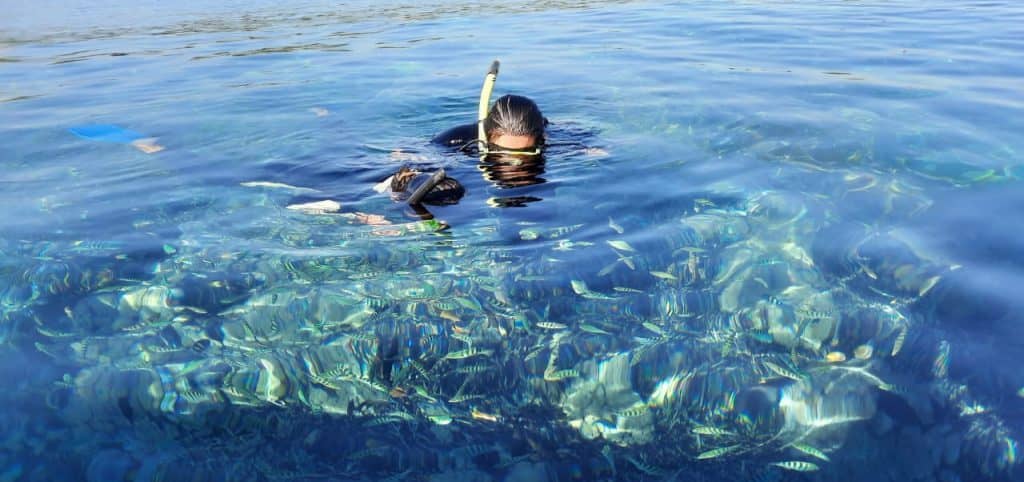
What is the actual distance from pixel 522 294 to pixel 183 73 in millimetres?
7991

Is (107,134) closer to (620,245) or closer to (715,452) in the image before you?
(620,245)

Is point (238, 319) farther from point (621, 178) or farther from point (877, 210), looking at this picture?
point (877, 210)

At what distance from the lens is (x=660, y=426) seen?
267 cm

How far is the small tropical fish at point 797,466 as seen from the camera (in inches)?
96.0

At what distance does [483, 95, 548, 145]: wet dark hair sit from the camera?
5438mm

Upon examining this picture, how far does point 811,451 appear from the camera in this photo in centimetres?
A: 251

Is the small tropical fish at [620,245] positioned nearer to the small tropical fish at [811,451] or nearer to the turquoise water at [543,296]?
the turquoise water at [543,296]

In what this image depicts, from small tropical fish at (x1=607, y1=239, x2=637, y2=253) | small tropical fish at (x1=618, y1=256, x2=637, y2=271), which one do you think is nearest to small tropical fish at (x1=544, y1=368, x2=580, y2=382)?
small tropical fish at (x1=618, y1=256, x2=637, y2=271)

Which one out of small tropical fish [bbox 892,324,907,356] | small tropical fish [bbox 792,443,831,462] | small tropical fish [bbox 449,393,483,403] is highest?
small tropical fish [bbox 892,324,907,356]

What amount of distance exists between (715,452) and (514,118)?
3.35 metres

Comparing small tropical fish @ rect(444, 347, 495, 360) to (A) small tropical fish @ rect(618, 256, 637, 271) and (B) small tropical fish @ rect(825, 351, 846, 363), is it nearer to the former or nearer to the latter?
(A) small tropical fish @ rect(618, 256, 637, 271)

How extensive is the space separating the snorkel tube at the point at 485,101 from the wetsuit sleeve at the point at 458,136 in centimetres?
6

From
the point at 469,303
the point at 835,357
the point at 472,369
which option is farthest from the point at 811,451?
the point at 469,303

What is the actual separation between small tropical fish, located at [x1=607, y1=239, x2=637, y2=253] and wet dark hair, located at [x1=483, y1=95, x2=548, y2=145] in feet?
A: 5.55
